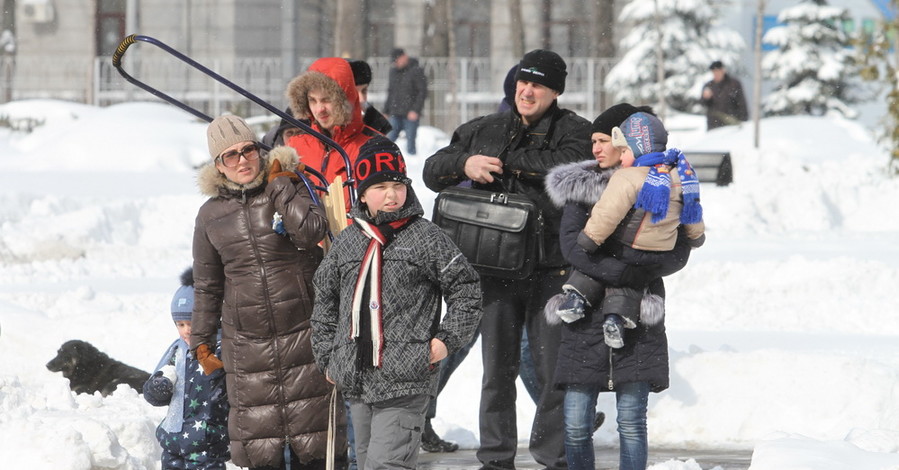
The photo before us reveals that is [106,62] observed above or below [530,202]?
above

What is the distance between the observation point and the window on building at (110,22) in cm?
2997

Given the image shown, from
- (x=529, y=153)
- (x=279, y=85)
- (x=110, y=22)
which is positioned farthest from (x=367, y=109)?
(x=110, y=22)

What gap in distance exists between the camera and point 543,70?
5445 millimetres

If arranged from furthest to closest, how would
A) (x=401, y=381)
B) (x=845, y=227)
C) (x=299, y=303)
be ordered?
(x=845, y=227) < (x=299, y=303) < (x=401, y=381)

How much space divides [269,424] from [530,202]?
142 centimetres

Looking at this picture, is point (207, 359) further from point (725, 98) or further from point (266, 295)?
point (725, 98)

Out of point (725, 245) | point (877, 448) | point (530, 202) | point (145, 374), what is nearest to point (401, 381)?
point (530, 202)

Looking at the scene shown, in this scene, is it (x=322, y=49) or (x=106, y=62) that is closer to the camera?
(x=106, y=62)

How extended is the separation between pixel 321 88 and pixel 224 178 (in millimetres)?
726

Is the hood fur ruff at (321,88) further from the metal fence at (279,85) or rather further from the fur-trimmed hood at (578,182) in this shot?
the metal fence at (279,85)

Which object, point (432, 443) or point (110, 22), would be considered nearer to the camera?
point (432, 443)

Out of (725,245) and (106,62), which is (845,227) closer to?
(725,245)

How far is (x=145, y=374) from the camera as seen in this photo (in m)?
6.91

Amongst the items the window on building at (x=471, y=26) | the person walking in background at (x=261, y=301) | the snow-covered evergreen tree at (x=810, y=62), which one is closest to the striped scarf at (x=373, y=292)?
the person walking in background at (x=261, y=301)
